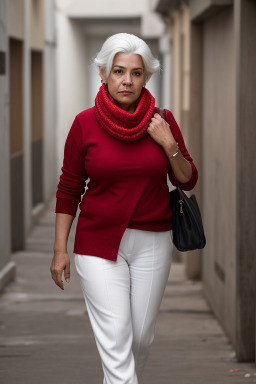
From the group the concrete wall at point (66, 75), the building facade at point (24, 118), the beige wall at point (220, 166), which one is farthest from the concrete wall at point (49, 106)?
the beige wall at point (220, 166)

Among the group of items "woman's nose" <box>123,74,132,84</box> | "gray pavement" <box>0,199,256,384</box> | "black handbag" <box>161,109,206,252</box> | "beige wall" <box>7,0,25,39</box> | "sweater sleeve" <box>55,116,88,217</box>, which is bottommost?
"gray pavement" <box>0,199,256,384</box>

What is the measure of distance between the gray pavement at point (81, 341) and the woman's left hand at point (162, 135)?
2.33m

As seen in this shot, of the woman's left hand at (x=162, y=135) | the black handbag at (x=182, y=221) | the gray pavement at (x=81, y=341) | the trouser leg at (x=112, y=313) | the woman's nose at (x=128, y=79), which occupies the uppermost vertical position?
the woman's nose at (x=128, y=79)

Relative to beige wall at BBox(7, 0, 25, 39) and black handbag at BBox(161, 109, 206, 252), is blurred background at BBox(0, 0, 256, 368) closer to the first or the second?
beige wall at BBox(7, 0, 25, 39)

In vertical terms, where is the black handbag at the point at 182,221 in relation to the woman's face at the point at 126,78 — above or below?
below

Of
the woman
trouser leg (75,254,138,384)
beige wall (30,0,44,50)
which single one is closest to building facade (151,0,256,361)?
the woman

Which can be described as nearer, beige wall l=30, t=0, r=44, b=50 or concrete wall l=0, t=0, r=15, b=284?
concrete wall l=0, t=0, r=15, b=284

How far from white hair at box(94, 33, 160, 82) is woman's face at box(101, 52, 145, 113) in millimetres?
22

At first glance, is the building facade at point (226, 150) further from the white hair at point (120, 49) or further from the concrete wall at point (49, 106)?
the concrete wall at point (49, 106)

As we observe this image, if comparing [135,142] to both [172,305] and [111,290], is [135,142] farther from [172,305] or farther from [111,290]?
[172,305]

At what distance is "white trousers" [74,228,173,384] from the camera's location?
13.5ft

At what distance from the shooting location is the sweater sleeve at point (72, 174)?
4184mm

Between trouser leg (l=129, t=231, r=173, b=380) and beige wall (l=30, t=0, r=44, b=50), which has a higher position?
beige wall (l=30, t=0, r=44, b=50)

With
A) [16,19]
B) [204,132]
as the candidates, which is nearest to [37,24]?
[16,19]
